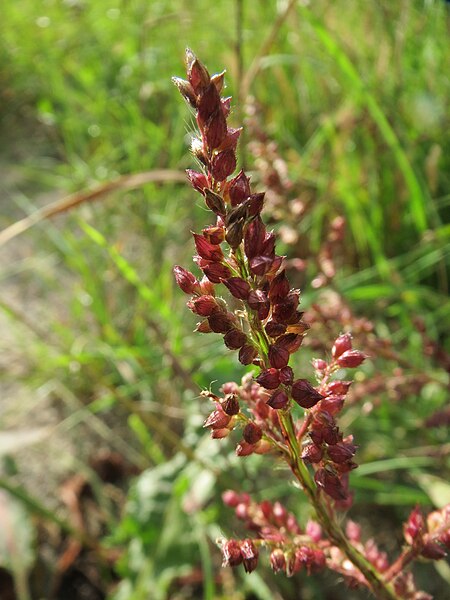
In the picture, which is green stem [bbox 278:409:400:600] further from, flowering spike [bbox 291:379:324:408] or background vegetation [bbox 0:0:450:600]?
background vegetation [bbox 0:0:450:600]

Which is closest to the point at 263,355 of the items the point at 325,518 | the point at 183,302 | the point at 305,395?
the point at 305,395

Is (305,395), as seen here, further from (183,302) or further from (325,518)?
(183,302)

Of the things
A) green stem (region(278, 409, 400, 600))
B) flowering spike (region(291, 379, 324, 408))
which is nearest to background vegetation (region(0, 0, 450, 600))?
green stem (region(278, 409, 400, 600))

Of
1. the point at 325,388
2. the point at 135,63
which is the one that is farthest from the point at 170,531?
the point at 135,63

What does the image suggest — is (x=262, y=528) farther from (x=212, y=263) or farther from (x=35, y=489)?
(x=35, y=489)

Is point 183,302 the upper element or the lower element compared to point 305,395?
lower

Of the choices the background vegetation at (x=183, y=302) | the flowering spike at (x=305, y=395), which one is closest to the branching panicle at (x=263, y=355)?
the flowering spike at (x=305, y=395)
